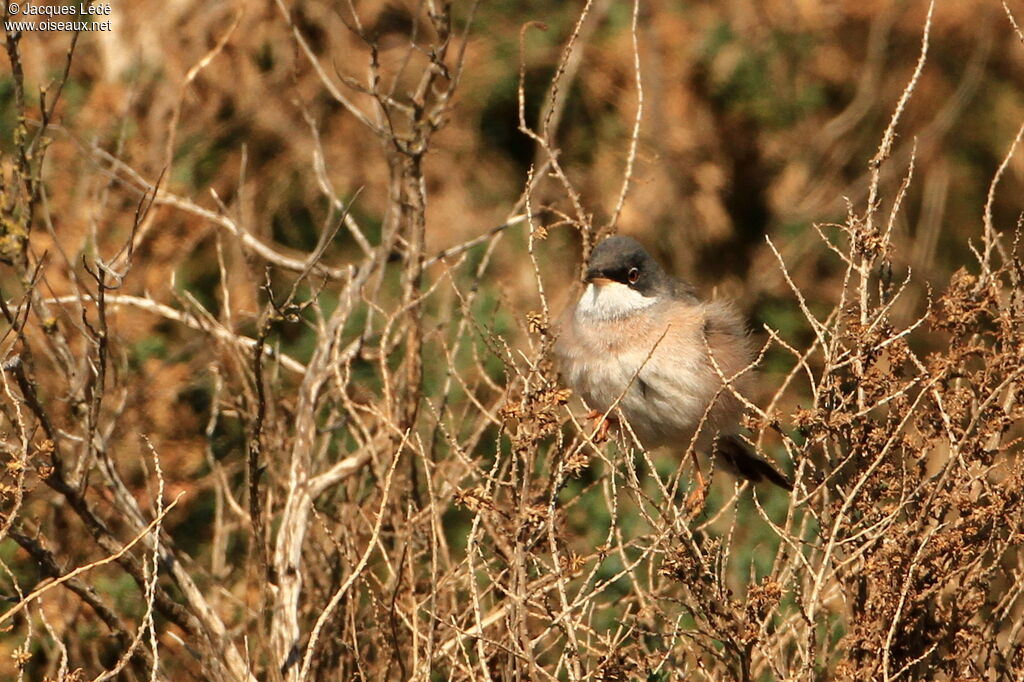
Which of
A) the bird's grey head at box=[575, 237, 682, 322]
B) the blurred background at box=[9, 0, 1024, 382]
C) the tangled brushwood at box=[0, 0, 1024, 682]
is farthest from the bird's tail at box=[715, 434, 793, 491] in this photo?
the blurred background at box=[9, 0, 1024, 382]

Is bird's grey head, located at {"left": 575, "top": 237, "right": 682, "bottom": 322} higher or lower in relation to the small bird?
higher

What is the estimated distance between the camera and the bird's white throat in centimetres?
532

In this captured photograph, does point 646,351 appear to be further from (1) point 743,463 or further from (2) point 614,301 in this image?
(1) point 743,463

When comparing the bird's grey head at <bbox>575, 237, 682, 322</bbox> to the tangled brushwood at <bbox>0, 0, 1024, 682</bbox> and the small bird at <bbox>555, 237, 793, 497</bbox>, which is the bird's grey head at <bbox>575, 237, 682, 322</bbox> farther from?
the tangled brushwood at <bbox>0, 0, 1024, 682</bbox>

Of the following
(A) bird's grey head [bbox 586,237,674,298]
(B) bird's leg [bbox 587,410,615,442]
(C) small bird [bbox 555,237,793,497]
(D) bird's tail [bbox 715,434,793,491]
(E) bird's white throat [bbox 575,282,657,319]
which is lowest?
(D) bird's tail [bbox 715,434,793,491]

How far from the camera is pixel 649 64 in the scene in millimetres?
10141

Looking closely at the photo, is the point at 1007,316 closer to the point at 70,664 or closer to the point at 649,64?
the point at 70,664

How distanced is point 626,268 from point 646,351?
33 cm

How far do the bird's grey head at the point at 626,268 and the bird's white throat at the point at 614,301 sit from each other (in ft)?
0.08

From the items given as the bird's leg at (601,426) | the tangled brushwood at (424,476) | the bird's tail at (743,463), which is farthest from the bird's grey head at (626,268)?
the bird's tail at (743,463)

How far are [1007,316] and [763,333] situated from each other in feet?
16.0

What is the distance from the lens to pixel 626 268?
5293 millimetres

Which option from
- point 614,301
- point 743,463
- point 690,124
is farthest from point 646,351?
point 690,124

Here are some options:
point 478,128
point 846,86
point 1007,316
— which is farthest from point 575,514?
point 846,86
